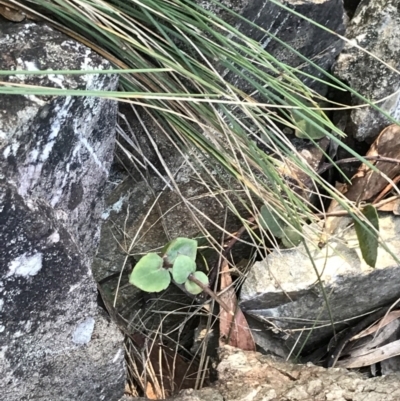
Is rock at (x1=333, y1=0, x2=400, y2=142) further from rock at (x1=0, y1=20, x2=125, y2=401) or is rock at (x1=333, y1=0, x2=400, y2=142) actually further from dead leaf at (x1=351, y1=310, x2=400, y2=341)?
rock at (x1=0, y1=20, x2=125, y2=401)

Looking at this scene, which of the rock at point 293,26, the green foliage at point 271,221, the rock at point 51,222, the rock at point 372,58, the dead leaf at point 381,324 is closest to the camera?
the rock at point 51,222

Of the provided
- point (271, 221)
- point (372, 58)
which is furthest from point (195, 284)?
point (372, 58)

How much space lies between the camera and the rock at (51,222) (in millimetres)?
716

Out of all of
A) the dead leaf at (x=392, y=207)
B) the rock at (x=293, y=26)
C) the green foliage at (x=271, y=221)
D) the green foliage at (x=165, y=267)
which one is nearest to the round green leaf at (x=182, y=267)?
the green foliage at (x=165, y=267)

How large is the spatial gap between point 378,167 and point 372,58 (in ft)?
0.82

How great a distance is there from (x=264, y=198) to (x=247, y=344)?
0.41 metres

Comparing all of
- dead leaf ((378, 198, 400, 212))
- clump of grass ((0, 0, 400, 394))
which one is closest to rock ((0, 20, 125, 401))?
clump of grass ((0, 0, 400, 394))

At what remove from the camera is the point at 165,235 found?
4.01 ft

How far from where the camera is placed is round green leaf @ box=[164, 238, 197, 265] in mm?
1068

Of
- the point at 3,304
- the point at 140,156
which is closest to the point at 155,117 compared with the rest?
the point at 140,156

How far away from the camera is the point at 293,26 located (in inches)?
42.6

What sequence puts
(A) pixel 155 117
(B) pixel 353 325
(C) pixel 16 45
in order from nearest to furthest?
1. (C) pixel 16 45
2. (A) pixel 155 117
3. (B) pixel 353 325

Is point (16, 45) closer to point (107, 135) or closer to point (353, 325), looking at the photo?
point (107, 135)

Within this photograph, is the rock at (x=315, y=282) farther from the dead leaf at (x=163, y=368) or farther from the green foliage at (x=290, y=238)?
the dead leaf at (x=163, y=368)
